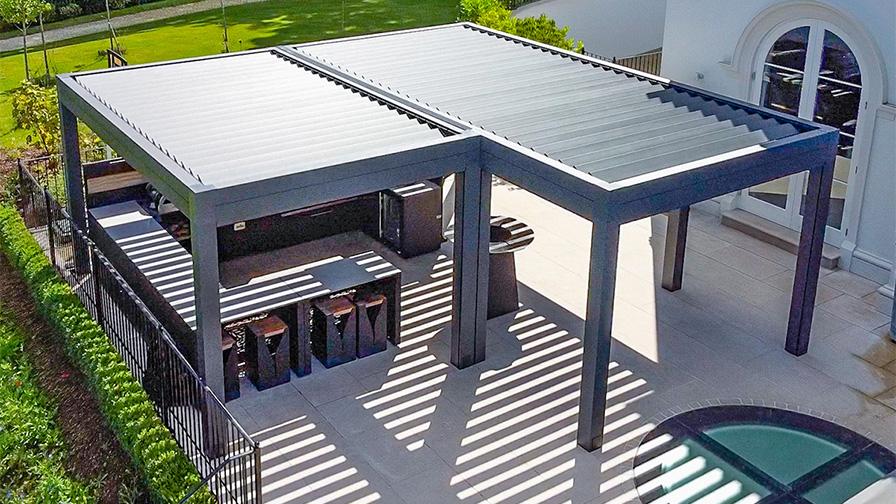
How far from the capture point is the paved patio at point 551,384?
9383 mm

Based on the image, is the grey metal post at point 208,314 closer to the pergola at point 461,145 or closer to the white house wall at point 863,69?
the pergola at point 461,145

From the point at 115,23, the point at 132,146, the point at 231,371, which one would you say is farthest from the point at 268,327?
the point at 115,23

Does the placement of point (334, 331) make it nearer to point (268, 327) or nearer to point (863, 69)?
point (268, 327)

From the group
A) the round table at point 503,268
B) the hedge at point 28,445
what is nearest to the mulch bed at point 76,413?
the hedge at point 28,445

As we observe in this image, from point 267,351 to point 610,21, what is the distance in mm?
16468

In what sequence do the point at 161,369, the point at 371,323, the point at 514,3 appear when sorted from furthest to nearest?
1. the point at 514,3
2. the point at 371,323
3. the point at 161,369

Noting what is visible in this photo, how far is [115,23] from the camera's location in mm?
30141

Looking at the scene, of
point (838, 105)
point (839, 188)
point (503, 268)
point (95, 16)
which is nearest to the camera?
point (503, 268)

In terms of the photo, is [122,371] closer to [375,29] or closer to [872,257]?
[872,257]

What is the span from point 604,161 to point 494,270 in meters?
2.89

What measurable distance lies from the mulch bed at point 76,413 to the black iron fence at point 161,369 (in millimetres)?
553

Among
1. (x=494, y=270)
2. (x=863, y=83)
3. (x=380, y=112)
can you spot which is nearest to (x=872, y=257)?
(x=863, y=83)

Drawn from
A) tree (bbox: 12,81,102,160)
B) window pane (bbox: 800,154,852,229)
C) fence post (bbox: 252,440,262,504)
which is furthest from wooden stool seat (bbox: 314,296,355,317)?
tree (bbox: 12,81,102,160)

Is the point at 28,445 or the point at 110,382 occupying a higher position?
the point at 110,382
